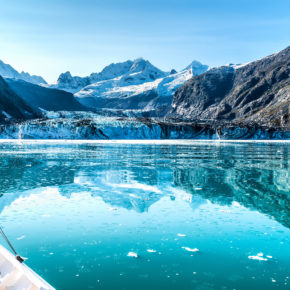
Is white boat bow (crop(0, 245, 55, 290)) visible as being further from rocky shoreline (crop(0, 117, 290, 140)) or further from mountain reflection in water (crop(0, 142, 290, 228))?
rocky shoreline (crop(0, 117, 290, 140))

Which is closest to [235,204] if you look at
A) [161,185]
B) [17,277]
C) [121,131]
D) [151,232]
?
[151,232]

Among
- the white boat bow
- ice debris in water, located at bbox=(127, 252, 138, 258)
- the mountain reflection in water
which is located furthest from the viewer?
the mountain reflection in water

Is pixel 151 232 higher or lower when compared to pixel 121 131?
lower

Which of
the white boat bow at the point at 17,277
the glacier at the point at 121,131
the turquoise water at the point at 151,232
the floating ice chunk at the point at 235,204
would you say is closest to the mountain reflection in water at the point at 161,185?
the turquoise water at the point at 151,232

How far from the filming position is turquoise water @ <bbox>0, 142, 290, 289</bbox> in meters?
7.09

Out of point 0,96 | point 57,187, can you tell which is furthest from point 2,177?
point 0,96

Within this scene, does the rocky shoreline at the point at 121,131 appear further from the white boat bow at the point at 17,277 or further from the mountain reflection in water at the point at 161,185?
the white boat bow at the point at 17,277

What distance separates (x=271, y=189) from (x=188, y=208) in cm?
626

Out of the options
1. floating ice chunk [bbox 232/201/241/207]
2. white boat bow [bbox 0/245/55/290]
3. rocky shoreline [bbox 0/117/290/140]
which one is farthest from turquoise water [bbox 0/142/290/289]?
rocky shoreline [bbox 0/117/290/140]

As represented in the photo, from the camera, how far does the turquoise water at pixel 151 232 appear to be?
709 cm

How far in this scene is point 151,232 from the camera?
10047 mm

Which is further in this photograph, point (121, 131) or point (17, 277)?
point (121, 131)

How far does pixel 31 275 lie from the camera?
227 inches

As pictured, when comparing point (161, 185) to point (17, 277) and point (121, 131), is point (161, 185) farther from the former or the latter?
point (121, 131)
